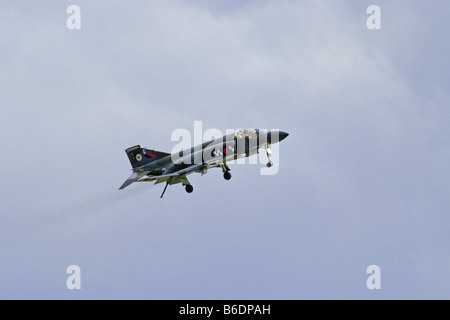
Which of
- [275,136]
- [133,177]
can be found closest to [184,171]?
[133,177]

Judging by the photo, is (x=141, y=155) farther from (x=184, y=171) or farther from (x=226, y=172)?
(x=226, y=172)

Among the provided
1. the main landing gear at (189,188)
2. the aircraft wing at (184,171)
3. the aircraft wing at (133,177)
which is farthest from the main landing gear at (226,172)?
the aircraft wing at (133,177)

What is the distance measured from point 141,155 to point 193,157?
16.5ft

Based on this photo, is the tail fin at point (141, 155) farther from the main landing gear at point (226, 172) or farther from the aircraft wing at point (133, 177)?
the main landing gear at point (226, 172)

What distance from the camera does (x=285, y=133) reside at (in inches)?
2142

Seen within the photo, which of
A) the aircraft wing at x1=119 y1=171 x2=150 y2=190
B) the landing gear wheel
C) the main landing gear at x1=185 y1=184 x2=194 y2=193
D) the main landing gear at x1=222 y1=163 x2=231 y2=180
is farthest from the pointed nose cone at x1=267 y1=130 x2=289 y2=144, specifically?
the aircraft wing at x1=119 y1=171 x2=150 y2=190

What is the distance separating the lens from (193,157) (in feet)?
167

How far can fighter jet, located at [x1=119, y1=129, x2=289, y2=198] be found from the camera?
50.8 meters

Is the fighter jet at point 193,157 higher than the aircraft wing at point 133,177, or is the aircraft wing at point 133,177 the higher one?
the fighter jet at point 193,157

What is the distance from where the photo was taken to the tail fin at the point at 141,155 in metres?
52.3

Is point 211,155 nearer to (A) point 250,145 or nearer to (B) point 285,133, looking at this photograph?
(A) point 250,145
